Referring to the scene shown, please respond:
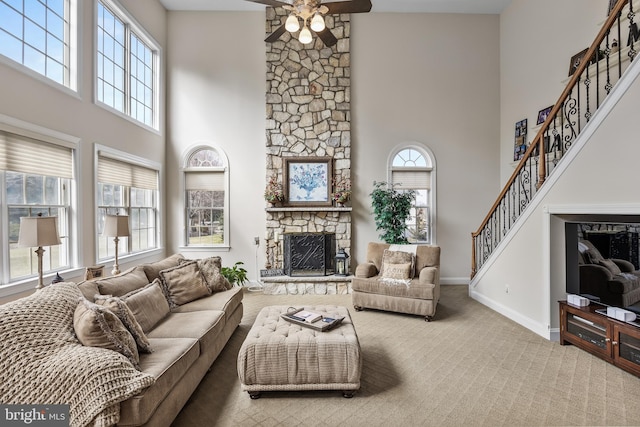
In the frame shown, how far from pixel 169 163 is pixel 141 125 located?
99cm

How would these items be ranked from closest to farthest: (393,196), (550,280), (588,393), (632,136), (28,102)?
1. (588,393)
2. (632,136)
3. (28,102)
4. (550,280)
5. (393,196)

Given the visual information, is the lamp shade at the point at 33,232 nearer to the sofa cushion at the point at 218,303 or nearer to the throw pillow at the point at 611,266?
the sofa cushion at the point at 218,303

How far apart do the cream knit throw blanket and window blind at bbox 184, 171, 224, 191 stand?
14.2ft

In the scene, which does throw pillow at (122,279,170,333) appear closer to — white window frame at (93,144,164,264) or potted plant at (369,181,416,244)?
white window frame at (93,144,164,264)

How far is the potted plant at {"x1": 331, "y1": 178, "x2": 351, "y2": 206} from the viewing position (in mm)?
5723

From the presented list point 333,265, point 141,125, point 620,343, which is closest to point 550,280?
point 620,343

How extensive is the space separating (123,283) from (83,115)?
2.40m

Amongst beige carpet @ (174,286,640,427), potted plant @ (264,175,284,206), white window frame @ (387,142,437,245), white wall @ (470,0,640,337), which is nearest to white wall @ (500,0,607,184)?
white wall @ (470,0,640,337)

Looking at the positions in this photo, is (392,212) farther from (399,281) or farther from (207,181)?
(207,181)

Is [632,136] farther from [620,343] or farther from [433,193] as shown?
[433,193]

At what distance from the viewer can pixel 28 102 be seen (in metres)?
3.07

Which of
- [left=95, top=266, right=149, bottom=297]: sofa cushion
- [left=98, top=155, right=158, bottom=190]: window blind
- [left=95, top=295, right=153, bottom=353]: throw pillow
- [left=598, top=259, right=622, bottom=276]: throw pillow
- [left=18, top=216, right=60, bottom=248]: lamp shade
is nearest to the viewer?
[left=95, top=295, right=153, bottom=353]: throw pillow

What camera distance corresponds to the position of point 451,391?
2.46m

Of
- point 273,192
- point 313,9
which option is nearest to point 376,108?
point 273,192
